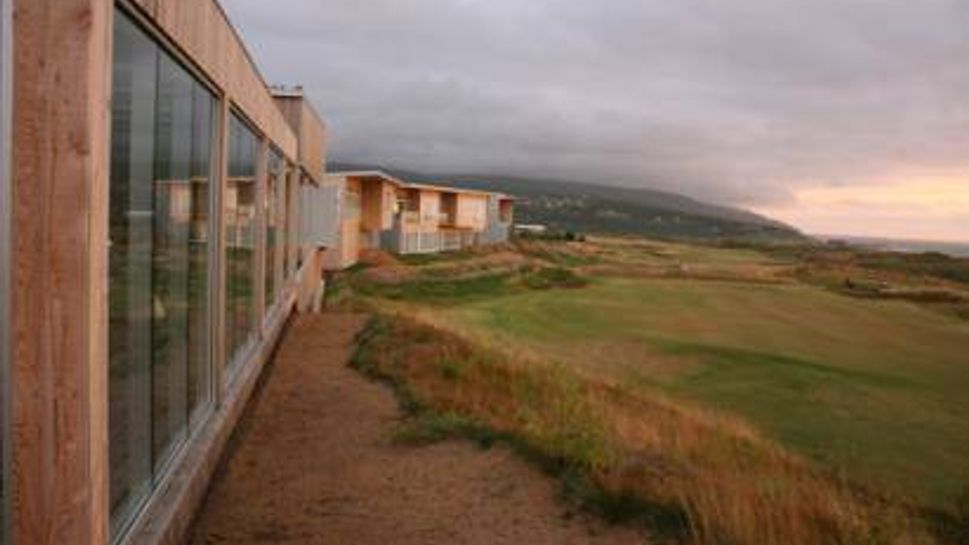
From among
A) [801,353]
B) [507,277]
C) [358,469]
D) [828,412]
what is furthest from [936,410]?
[507,277]

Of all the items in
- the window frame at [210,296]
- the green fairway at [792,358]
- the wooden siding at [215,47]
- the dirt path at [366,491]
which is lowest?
the green fairway at [792,358]

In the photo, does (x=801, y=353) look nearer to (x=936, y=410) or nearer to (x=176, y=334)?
(x=936, y=410)

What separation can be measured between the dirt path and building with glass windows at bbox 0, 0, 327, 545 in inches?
15.1

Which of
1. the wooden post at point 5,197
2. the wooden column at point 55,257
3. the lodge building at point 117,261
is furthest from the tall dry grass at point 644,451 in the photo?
the wooden post at point 5,197

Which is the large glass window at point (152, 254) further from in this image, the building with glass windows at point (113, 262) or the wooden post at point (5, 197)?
the wooden post at point (5, 197)

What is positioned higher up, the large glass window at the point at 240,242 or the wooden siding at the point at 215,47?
the wooden siding at the point at 215,47

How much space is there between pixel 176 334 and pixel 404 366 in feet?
24.0

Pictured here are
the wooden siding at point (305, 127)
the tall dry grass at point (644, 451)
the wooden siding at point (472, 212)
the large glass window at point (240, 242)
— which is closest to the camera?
the tall dry grass at point (644, 451)

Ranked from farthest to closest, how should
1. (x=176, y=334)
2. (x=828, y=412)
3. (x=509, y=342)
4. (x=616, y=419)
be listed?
(x=509, y=342), (x=828, y=412), (x=616, y=419), (x=176, y=334)

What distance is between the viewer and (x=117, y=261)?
476 centimetres

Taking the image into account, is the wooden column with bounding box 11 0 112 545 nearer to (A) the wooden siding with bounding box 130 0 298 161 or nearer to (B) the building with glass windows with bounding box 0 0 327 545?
(B) the building with glass windows with bounding box 0 0 327 545

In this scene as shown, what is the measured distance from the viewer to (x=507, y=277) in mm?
47156

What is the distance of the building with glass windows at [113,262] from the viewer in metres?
3.65

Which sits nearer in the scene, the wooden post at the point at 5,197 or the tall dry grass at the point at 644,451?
the wooden post at the point at 5,197
